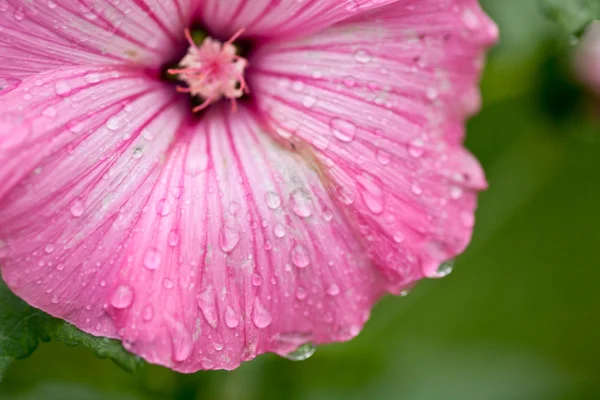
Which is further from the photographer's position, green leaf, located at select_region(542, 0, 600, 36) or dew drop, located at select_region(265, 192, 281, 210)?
green leaf, located at select_region(542, 0, 600, 36)

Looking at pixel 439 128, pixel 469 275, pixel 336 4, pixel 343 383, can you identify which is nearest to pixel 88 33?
pixel 336 4

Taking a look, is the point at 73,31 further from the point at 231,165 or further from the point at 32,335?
the point at 32,335

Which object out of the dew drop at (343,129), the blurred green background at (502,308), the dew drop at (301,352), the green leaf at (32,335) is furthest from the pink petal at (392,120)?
the blurred green background at (502,308)

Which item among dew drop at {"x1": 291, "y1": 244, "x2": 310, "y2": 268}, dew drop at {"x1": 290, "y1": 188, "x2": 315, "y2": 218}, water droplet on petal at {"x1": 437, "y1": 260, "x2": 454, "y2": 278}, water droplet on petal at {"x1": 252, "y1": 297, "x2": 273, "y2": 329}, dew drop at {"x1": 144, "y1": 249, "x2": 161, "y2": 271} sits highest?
dew drop at {"x1": 144, "y1": 249, "x2": 161, "y2": 271}

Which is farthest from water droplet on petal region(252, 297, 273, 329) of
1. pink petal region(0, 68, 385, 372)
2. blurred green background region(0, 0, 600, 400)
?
blurred green background region(0, 0, 600, 400)

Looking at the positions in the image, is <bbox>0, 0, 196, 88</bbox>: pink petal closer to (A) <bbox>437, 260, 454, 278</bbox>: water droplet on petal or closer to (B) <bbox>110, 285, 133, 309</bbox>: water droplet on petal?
(B) <bbox>110, 285, 133, 309</bbox>: water droplet on petal

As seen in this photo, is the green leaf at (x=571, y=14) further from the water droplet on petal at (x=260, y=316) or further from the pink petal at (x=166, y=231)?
the water droplet on petal at (x=260, y=316)
